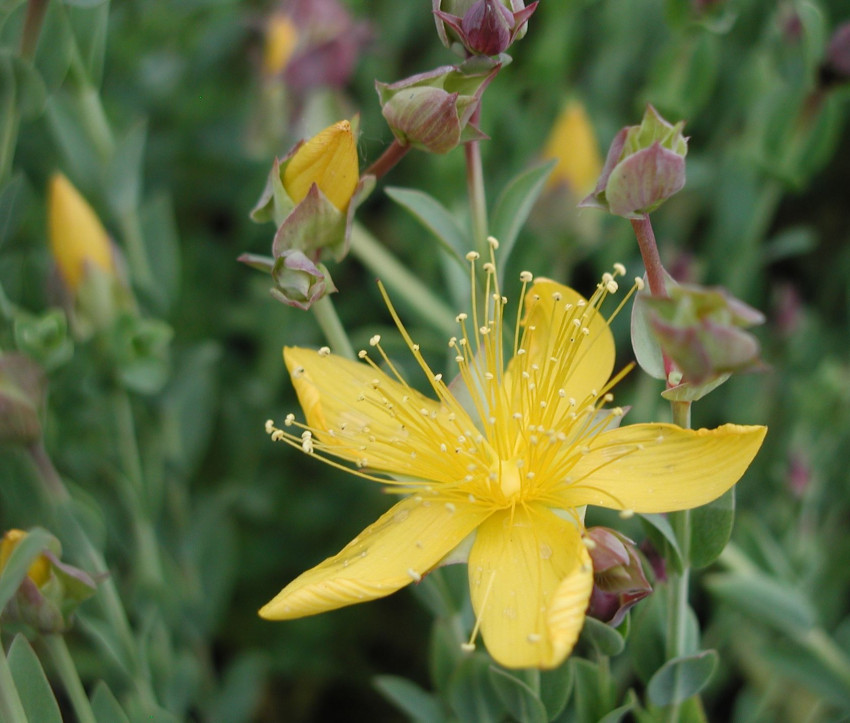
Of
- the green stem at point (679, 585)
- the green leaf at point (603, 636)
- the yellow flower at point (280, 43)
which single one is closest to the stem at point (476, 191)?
the green stem at point (679, 585)

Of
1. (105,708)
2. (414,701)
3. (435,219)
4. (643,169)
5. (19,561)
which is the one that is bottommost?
(414,701)

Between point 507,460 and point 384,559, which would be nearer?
point 384,559

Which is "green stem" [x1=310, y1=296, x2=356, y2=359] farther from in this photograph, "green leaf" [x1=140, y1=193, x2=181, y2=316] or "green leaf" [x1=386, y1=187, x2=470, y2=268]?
"green leaf" [x1=140, y1=193, x2=181, y2=316]

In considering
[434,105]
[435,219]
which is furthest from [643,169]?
[435,219]

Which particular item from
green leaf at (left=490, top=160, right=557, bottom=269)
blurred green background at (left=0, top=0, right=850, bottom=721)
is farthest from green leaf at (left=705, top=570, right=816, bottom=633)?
green leaf at (left=490, top=160, right=557, bottom=269)

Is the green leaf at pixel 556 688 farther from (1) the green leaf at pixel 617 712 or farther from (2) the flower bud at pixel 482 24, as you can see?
(2) the flower bud at pixel 482 24

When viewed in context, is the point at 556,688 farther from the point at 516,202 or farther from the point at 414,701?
the point at 516,202

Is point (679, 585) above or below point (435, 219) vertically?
below
